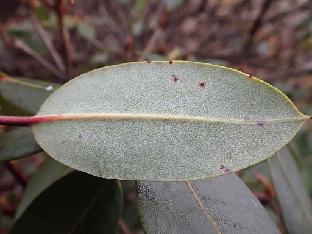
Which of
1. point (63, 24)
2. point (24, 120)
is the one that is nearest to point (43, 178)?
point (24, 120)

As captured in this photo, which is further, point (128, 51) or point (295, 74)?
point (295, 74)

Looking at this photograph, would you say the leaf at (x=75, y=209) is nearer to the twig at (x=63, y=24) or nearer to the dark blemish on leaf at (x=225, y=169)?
the dark blemish on leaf at (x=225, y=169)

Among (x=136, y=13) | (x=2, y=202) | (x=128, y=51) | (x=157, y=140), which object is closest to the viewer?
(x=157, y=140)

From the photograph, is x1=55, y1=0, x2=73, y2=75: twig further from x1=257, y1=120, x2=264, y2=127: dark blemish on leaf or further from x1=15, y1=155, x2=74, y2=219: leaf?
x1=257, y1=120, x2=264, y2=127: dark blemish on leaf

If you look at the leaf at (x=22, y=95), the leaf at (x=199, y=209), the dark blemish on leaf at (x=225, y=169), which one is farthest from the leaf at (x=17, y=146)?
the dark blemish on leaf at (x=225, y=169)

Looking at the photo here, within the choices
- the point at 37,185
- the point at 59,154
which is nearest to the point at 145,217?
the point at 59,154

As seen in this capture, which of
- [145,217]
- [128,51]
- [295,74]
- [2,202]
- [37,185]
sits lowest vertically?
[2,202]

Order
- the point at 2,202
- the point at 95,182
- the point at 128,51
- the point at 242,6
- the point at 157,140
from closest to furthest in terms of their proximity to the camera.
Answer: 1. the point at 157,140
2. the point at 95,182
3. the point at 2,202
4. the point at 128,51
5. the point at 242,6

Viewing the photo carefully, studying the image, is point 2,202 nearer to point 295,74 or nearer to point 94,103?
point 94,103
